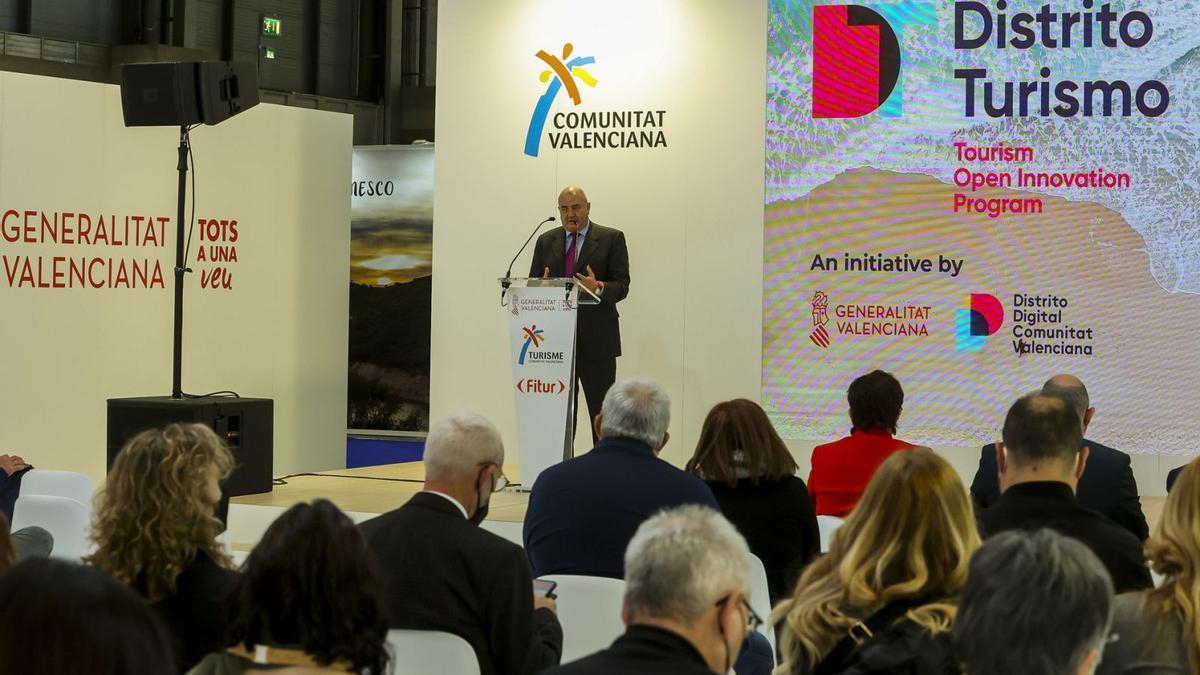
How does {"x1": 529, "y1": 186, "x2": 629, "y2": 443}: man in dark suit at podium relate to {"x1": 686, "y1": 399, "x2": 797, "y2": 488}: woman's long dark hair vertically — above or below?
above

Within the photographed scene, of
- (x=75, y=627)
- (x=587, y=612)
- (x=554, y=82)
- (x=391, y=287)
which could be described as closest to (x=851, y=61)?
(x=554, y=82)

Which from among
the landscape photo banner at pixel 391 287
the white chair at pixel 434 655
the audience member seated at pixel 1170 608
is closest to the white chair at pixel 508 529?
the white chair at pixel 434 655

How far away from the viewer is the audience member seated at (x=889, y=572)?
2.59 metres

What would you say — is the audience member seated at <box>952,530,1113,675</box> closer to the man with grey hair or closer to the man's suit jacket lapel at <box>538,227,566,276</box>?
the man with grey hair

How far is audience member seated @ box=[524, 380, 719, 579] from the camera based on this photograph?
3932 millimetres

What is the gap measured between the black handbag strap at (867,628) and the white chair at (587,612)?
853 millimetres

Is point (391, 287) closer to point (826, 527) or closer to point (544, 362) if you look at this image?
point (544, 362)

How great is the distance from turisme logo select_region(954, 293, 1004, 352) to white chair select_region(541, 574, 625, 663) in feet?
18.1

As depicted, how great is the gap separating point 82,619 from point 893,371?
772 centimetres

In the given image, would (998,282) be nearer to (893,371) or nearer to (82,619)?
(893,371)

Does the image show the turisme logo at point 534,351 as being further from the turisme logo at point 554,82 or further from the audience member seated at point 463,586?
the audience member seated at point 463,586

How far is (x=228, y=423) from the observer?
7.86 m

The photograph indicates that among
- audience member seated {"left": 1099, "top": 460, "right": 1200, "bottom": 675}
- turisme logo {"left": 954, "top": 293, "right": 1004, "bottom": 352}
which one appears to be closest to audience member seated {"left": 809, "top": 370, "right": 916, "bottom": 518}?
audience member seated {"left": 1099, "top": 460, "right": 1200, "bottom": 675}

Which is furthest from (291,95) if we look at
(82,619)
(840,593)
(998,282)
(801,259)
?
(82,619)
